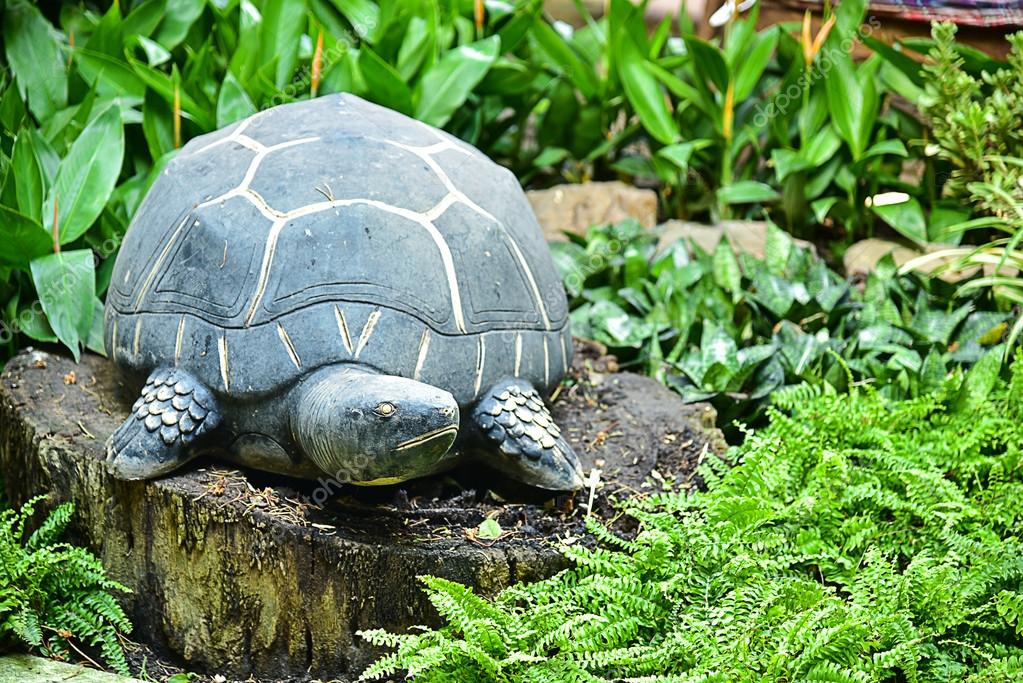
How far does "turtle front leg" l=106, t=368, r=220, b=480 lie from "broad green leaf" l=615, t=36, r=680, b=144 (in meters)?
3.16

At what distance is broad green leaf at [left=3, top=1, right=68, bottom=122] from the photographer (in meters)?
4.04

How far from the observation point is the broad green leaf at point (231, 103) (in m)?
4.01

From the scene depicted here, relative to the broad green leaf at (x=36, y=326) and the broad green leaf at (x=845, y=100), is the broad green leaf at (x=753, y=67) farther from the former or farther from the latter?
the broad green leaf at (x=36, y=326)

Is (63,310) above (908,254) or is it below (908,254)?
above

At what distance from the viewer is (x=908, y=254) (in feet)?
15.9

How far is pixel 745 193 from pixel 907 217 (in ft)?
2.43

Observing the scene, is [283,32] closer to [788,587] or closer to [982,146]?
[982,146]

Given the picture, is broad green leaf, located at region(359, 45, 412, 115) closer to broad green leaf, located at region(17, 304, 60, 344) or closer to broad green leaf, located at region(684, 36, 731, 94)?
broad green leaf, located at region(684, 36, 731, 94)

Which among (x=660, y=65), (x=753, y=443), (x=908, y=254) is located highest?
(x=660, y=65)

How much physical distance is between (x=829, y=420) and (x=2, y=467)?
246 centimetres

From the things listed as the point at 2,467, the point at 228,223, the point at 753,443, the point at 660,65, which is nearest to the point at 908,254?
the point at 660,65

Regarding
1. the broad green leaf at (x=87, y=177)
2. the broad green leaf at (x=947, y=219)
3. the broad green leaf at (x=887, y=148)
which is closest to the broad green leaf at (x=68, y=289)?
the broad green leaf at (x=87, y=177)

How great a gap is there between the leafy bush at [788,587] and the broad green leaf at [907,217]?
1.87 m

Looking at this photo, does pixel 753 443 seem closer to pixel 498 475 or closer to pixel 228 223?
pixel 498 475
